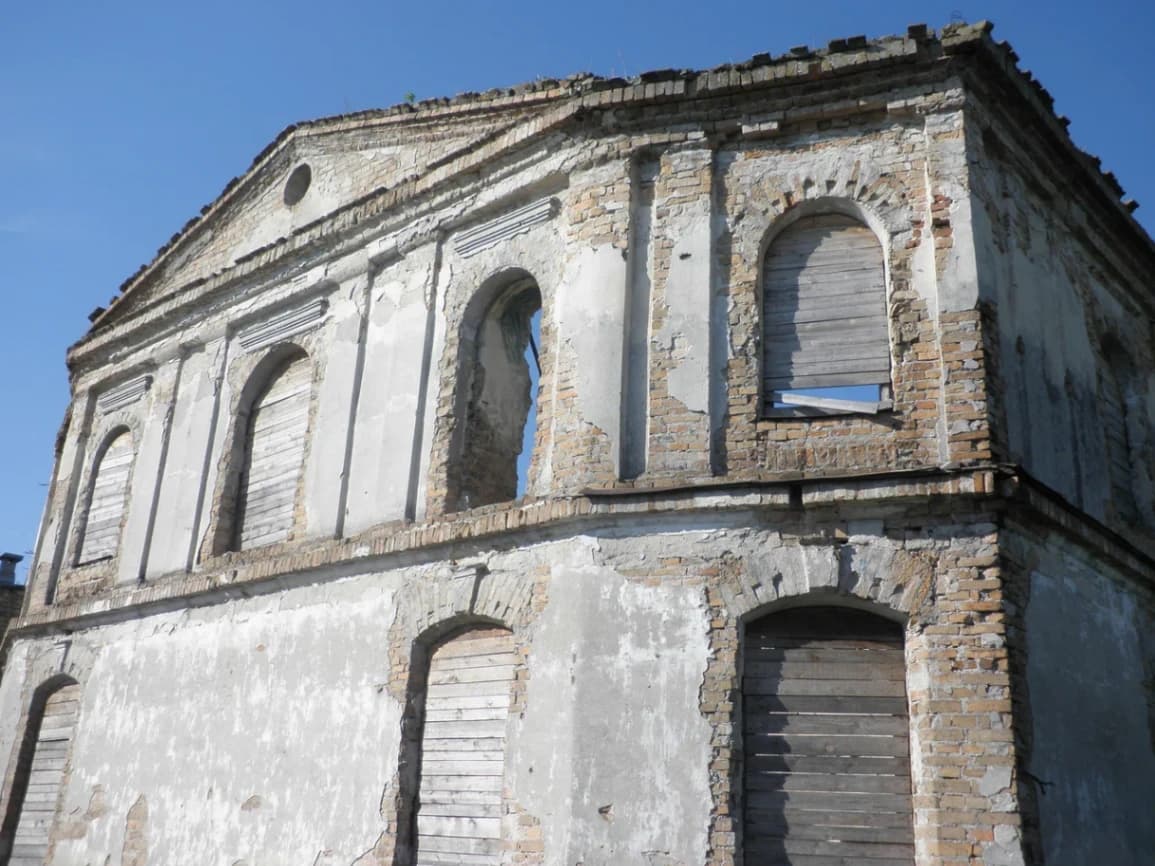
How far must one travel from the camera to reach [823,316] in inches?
313

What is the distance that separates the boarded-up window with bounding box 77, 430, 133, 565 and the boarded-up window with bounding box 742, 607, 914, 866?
8.18 meters

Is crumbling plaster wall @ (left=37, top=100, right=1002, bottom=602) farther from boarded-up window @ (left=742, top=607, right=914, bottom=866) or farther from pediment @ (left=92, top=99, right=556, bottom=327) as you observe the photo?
boarded-up window @ (left=742, top=607, right=914, bottom=866)

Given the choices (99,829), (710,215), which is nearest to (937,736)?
(710,215)

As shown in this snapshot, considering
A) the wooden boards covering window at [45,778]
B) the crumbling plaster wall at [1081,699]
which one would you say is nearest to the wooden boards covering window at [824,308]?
the crumbling plaster wall at [1081,699]

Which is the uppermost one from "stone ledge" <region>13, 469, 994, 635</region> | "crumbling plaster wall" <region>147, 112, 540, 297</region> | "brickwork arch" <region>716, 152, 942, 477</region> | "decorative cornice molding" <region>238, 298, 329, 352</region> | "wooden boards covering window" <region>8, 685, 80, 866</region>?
"crumbling plaster wall" <region>147, 112, 540, 297</region>

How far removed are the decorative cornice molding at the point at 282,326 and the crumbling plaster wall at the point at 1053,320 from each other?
6066mm

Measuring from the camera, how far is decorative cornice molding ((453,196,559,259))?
29.6ft

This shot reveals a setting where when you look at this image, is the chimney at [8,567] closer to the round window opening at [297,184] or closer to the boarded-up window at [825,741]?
the round window opening at [297,184]

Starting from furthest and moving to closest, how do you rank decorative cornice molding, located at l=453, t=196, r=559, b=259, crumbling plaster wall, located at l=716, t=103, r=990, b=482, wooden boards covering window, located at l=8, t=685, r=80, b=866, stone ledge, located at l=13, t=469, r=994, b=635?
wooden boards covering window, located at l=8, t=685, r=80, b=866, decorative cornice molding, located at l=453, t=196, r=559, b=259, crumbling plaster wall, located at l=716, t=103, r=990, b=482, stone ledge, located at l=13, t=469, r=994, b=635

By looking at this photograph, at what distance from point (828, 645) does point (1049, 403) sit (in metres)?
2.72

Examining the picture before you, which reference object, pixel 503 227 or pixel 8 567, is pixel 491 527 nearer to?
pixel 503 227

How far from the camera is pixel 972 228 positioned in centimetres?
756

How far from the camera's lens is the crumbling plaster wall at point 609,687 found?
6555 millimetres

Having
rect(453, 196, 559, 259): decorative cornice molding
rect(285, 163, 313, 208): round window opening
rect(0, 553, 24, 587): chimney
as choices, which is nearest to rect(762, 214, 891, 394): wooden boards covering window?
rect(453, 196, 559, 259): decorative cornice molding
